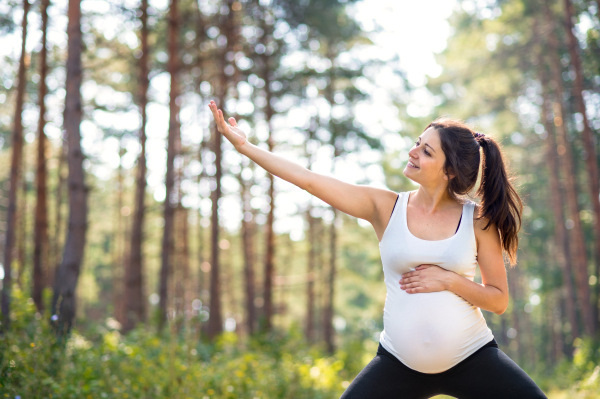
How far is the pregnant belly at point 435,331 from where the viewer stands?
2785 millimetres

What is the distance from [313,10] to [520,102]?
11.1m

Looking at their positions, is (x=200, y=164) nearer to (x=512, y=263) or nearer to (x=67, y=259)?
(x=67, y=259)

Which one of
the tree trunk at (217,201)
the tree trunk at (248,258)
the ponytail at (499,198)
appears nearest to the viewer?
the ponytail at (499,198)

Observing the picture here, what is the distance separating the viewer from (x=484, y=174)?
307 cm

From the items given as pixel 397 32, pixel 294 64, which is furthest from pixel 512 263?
pixel 397 32

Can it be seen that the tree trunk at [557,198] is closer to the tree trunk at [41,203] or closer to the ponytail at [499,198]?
the tree trunk at [41,203]

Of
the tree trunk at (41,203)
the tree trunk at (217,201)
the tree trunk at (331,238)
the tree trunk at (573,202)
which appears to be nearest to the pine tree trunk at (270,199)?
the tree trunk at (217,201)

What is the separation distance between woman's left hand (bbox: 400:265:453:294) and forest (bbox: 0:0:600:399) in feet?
8.94

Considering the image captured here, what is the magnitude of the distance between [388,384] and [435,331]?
0.39 m

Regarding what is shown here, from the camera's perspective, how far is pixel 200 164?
71.1ft

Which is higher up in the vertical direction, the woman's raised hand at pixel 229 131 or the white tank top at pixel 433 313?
the woman's raised hand at pixel 229 131

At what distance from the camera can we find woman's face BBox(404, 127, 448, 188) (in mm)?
2975

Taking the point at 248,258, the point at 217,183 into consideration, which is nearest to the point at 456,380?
the point at 217,183

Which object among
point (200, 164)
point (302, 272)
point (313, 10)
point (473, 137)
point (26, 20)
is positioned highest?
point (313, 10)
